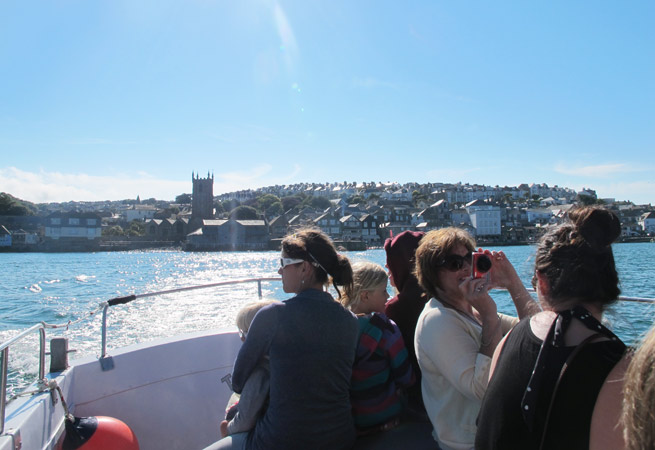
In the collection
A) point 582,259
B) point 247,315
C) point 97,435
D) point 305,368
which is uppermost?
point 582,259

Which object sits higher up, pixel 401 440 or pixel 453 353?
pixel 453 353

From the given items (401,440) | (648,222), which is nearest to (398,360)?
(401,440)

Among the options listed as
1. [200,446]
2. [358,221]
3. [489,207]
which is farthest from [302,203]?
[200,446]

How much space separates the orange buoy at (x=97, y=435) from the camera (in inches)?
96.4

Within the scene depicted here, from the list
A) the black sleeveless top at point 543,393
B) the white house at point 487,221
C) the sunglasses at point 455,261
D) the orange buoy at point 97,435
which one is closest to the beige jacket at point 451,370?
the sunglasses at point 455,261

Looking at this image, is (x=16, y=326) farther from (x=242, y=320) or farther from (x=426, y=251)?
(x=426, y=251)

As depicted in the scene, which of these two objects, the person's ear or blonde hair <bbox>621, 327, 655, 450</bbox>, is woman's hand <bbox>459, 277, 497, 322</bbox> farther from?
blonde hair <bbox>621, 327, 655, 450</bbox>

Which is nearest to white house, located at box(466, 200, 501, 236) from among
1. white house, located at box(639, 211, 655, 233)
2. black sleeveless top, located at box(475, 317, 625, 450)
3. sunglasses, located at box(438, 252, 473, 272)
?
white house, located at box(639, 211, 655, 233)

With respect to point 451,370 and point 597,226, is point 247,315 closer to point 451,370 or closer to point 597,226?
point 451,370

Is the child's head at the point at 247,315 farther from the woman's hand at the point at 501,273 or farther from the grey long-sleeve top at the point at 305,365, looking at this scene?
the woman's hand at the point at 501,273

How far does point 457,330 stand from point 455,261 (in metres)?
0.32

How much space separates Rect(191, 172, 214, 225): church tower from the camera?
307 feet

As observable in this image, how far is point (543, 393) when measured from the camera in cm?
101

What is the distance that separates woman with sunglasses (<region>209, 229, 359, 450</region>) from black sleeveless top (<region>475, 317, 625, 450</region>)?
2.31 feet
